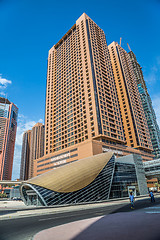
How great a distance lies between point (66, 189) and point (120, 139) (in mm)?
60058

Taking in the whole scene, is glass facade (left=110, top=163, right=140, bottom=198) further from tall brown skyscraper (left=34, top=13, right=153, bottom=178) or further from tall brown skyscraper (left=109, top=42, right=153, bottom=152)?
tall brown skyscraper (left=109, top=42, right=153, bottom=152)

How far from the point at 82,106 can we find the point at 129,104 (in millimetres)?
45032

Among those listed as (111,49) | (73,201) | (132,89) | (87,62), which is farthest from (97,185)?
(111,49)

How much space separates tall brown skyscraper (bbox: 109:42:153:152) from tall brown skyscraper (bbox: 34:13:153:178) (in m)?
0.92

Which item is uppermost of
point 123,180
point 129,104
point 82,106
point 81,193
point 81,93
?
point 129,104

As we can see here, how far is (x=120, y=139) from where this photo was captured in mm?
86750

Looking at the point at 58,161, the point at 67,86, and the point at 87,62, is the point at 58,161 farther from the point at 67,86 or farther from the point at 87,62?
the point at 87,62

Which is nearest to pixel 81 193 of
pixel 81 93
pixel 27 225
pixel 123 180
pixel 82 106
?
pixel 123 180

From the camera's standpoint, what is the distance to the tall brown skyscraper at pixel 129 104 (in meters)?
107

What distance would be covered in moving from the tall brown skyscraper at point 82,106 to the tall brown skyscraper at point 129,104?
0.92 metres

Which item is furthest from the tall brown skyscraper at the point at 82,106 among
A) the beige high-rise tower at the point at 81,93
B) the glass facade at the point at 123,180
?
the glass facade at the point at 123,180

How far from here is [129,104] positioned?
116625 mm

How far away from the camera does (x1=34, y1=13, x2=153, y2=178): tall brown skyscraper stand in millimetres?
80812

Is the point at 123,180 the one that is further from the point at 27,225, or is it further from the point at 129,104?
the point at 129,104
